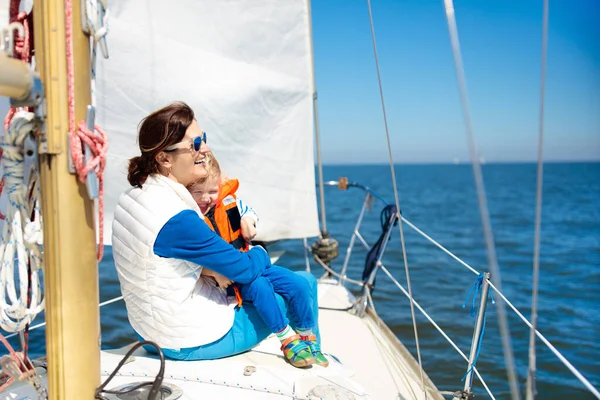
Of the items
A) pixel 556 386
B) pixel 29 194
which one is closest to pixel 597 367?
pixel 556 386

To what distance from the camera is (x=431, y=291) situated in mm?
7316

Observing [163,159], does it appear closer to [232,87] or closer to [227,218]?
[227,218]

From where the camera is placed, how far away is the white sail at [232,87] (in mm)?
2697

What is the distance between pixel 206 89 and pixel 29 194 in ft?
5.82

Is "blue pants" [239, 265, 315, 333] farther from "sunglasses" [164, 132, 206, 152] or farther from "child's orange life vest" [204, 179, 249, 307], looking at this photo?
"sunglasses" [164, 132, 206, 152]

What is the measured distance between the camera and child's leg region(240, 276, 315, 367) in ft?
6.31

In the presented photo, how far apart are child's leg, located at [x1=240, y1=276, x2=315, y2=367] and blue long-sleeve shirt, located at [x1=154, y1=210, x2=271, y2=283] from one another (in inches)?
5.1

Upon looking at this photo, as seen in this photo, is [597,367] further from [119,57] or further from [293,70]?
[119,57]

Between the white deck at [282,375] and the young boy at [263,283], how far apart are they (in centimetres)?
8

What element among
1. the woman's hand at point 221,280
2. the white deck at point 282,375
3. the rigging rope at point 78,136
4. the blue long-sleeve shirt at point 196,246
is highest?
the rigging rope at point 78,136

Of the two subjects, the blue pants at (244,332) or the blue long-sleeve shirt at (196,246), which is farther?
the blue pants at (244,332)

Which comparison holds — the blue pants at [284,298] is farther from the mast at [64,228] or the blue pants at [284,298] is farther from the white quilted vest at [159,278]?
the mast at [64,228]

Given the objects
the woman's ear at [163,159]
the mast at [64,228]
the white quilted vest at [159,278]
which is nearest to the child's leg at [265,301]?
the white quilted vest at [159,278]

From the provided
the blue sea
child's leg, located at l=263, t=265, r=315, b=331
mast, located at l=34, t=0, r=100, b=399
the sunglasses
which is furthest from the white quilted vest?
the blue sea
